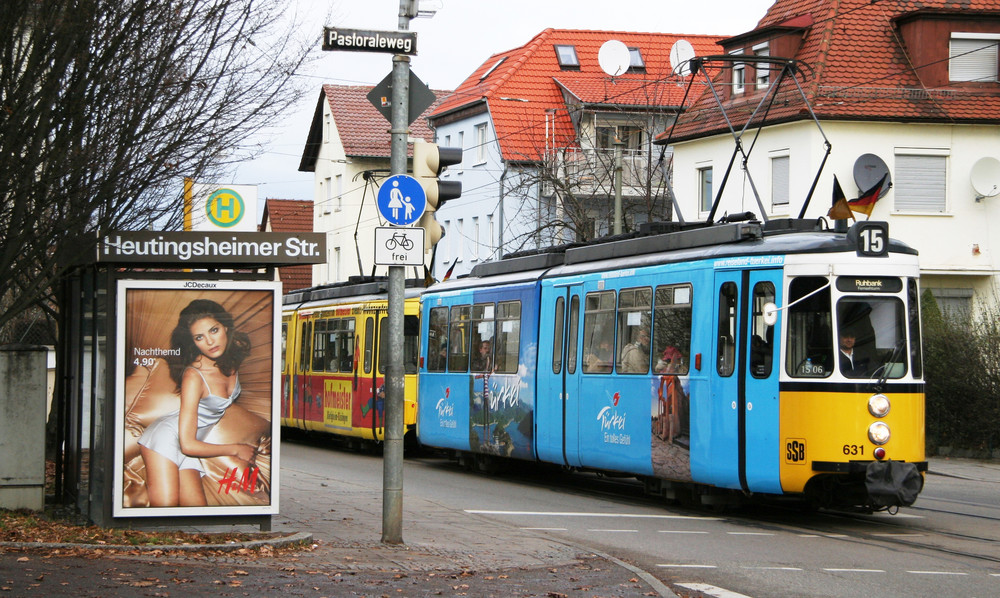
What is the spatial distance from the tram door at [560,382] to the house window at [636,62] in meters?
35.0

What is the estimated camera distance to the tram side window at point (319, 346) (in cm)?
2822

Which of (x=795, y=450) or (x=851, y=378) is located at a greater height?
(x=851, y=378)

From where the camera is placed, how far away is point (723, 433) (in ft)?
47.3

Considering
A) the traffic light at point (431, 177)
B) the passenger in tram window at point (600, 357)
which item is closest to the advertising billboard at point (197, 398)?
the traffic light at point (431, 177)

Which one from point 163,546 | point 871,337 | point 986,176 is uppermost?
point 986,176

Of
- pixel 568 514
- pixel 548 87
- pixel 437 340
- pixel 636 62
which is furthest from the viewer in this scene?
pixel 636 62

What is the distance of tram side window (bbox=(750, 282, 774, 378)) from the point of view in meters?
14.0

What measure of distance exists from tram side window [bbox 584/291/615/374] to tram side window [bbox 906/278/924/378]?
12.7ft

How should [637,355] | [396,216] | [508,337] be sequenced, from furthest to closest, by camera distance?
1. [508,337]
2. [637,355]
3. [396,216]

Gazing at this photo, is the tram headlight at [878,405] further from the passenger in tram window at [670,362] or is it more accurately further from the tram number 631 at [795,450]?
the passenger in tram window at [670,362]

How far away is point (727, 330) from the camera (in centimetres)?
1448

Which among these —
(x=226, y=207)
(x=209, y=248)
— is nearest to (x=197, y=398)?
(x=209, y=248)

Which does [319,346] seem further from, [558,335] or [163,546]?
[163,546]

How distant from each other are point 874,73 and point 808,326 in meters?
21.5
